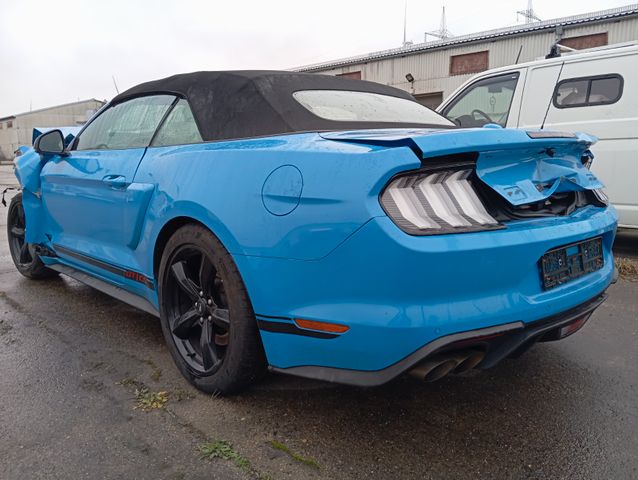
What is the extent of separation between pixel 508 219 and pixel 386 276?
56cm

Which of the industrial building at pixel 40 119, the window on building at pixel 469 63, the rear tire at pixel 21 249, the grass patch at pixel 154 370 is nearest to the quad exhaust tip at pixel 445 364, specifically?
the grass patch at pixel 154 370

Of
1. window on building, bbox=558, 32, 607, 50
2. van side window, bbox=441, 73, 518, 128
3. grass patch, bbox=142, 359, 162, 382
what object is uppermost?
window on building, bbox=558, 32, 607, 50

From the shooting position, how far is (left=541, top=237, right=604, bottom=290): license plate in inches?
74.5

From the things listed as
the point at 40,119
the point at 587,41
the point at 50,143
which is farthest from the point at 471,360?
the point at 40,119

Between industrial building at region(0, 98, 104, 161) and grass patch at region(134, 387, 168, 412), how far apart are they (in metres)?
50.3

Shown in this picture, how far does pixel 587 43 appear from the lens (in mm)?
18500

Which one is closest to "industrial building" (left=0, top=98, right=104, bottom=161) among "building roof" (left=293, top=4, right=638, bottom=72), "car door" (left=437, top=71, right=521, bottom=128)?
"building roof" (left=293, top=4, right=638, bottom=72)

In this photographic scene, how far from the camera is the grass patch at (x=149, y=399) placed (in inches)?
90.2

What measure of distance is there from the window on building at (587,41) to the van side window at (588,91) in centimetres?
1541

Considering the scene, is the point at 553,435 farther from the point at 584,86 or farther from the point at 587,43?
the point at 587,43

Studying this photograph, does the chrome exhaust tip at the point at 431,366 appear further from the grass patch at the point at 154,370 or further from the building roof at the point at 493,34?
the building roof at the point at 493,34

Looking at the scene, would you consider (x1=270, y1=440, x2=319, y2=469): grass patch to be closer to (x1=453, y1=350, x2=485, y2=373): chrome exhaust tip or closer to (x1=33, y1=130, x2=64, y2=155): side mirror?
(x1=453, y1=350, x2=485, y2=373): chrome exhaust tip

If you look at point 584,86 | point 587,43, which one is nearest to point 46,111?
point 587,43

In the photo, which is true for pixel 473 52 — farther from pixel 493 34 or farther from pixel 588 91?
pixel 588 91
